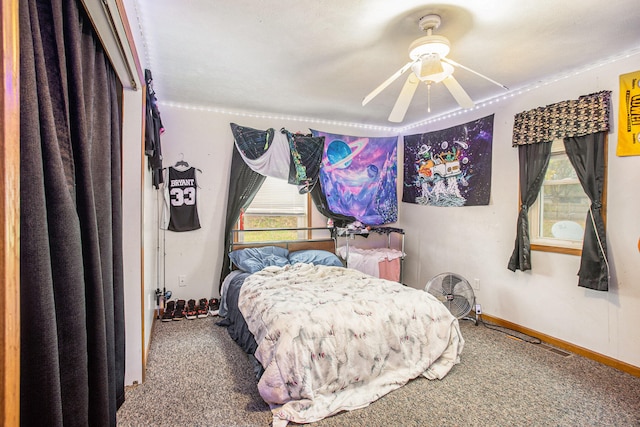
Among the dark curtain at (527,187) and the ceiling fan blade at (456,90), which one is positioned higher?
the ceiling fan blade at (456,90)

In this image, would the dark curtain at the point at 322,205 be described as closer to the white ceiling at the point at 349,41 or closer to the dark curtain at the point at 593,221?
the white ceiling at the point at 349,41

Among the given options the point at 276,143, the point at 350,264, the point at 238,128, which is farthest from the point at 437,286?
the point at 238,128

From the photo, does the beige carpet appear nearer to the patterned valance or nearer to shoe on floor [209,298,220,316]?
shoe on floor [209,298,220,316]

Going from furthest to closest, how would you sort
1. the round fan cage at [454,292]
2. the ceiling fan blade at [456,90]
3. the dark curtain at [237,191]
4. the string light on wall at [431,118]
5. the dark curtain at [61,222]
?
the dark curtain at [237,191] → the round fan cage at [454,292] → the string light on wall at [431,118] → the ceiling fan blade at [456,90] → the dark curtain at [61,222]

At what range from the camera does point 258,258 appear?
3.63 metres

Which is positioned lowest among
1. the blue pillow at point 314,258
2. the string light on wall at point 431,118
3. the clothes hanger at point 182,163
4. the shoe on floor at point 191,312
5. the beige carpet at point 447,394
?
the beige carpet at point 447,394

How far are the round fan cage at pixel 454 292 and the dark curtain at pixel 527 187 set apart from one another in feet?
2.03

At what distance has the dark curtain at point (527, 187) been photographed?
3045 millimetres

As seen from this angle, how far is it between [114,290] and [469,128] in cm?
380

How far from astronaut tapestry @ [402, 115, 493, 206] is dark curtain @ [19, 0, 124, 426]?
3.57m

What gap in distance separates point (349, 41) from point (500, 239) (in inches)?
102

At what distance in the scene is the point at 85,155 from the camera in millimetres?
1061

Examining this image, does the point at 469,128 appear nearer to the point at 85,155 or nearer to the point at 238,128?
the point at 238,128

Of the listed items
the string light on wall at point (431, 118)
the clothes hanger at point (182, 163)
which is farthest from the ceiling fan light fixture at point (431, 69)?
the clothes hanger at point (182, 163)
